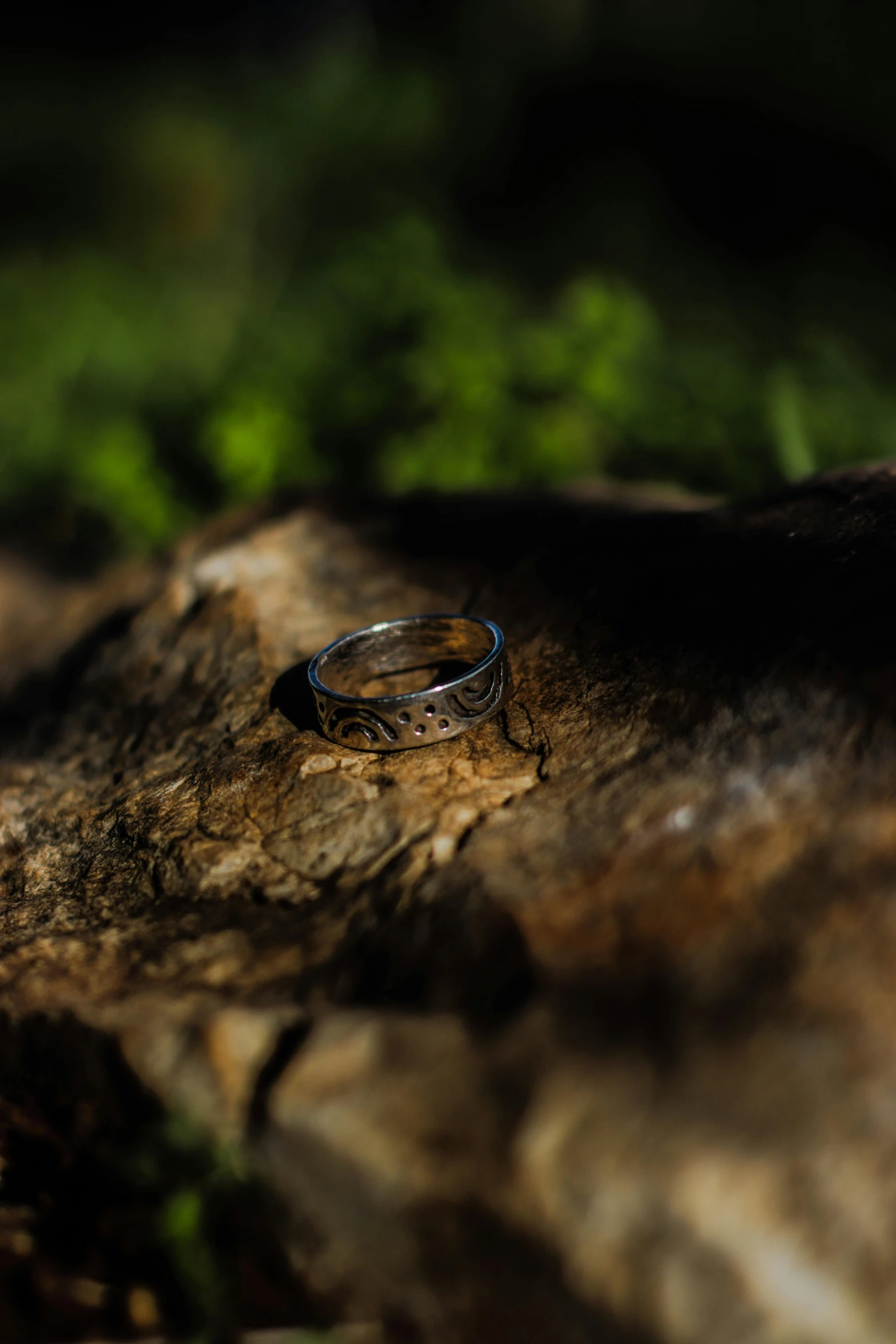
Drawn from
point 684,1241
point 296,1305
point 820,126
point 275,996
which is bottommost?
point 820,126

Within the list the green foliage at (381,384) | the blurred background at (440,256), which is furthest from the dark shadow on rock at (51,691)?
the green foliage at (381,384)

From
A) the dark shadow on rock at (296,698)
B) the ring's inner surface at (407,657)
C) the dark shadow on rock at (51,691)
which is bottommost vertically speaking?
the ring's inner surface at (407,657)

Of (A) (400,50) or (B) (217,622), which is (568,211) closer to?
(A) (400,50)

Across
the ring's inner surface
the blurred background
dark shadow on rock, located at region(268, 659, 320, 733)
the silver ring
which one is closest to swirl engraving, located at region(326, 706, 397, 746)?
the silver ring

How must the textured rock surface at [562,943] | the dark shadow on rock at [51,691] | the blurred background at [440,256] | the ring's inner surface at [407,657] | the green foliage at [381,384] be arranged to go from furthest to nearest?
the blurred background at [440,256] → the green foliage at [381,384] → the dark shadow on rock at [51,691] → the ring's inner surface at [407,657] → the textured rock surface at [562,943]

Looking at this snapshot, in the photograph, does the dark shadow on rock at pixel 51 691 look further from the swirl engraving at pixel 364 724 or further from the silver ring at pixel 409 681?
the swirl engraving at pixel 364 724

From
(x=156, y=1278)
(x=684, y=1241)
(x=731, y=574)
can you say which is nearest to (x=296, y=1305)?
(x=156, y=1278)

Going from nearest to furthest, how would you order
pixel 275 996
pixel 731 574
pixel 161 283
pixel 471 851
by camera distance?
pixel 275 996, pixel 471 851, pixel 731 574, pixel 161 283

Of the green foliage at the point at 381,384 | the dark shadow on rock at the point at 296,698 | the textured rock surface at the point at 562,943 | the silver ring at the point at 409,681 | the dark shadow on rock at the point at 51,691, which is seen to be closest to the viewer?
the textured rock surface at the point at 562,943
